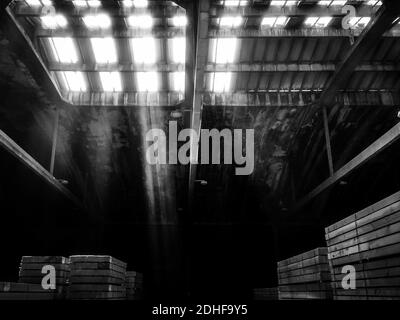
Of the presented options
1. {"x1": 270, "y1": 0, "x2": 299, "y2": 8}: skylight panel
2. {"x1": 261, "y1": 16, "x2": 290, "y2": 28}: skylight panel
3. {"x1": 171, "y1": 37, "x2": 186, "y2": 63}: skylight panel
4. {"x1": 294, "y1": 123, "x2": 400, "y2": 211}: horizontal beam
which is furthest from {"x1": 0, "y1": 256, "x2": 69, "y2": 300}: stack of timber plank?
{"x1": 270, "y1": 0, "x2": 299, "y2": 8}: skylight panel

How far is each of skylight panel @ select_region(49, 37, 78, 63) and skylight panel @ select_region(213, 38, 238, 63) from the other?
3.06 metres

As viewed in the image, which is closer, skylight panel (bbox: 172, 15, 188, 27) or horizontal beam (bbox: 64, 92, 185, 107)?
skylight panel (bbox: 172, 15, 188, 27)

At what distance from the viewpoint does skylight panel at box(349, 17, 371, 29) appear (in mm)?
7406

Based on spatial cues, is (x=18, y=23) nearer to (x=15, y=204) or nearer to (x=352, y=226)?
(x=352, y=226)

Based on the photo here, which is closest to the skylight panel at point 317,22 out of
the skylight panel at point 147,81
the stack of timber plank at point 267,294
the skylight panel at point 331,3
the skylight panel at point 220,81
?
the skylight panel at point 331,3

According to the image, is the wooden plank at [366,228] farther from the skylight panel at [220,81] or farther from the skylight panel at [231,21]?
the skylight panel at [231,21]

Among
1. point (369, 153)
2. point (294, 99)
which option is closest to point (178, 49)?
point (294, 99)

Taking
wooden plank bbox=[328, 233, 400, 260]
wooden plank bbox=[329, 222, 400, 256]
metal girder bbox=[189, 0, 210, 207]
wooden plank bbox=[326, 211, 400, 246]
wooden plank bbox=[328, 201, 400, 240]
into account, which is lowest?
wooden plank bbox=[328, 233, 400, 260]

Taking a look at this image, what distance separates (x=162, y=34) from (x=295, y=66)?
324cm

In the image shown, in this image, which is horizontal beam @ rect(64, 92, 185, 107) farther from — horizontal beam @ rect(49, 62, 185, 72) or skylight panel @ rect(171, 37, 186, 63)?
skylight panel @ rect(171, 37, 186, 63)

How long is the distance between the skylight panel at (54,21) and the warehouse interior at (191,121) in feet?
0.13

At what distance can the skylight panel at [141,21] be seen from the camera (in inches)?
283

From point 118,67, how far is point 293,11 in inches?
155

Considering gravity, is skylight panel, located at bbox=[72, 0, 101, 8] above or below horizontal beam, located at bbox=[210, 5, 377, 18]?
above
